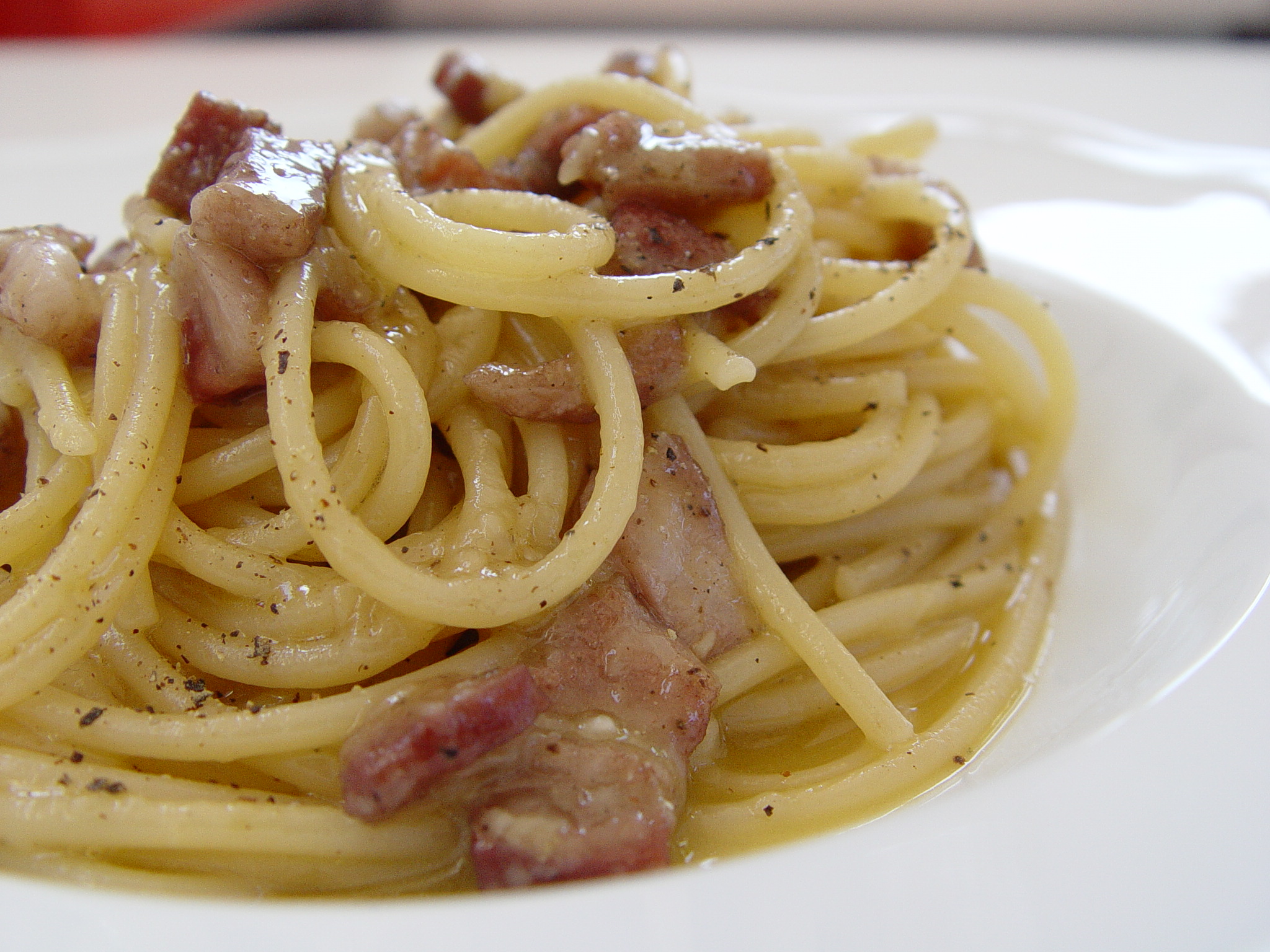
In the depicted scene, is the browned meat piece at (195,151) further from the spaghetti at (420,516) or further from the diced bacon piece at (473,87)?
the diced bacon piece at (473,87)

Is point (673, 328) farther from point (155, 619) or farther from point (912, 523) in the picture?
point (155, 619)

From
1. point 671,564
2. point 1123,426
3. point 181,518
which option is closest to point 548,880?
point 671,564

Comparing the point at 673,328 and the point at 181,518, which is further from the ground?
the point at 673,328

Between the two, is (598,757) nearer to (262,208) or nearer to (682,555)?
(682,555)

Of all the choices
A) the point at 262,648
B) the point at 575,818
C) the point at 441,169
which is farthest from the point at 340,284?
the point at 575,818

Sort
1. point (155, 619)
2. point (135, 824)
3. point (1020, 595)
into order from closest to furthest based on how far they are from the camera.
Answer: point (135, 824) < point (155, 619) < point (1020, 595)

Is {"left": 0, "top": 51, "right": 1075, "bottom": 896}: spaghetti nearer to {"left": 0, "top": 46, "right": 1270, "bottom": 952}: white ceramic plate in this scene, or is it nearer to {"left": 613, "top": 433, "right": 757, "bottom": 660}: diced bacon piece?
{"left": 613, "top": 433, "right": 757, "bottom": 660}: diced bacon piece

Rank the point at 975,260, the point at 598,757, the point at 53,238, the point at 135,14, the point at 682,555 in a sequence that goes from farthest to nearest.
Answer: the point at 135,14 → the point at 975,260 → the point at 53,238 → the point at 682,555 → the point at 598,757
